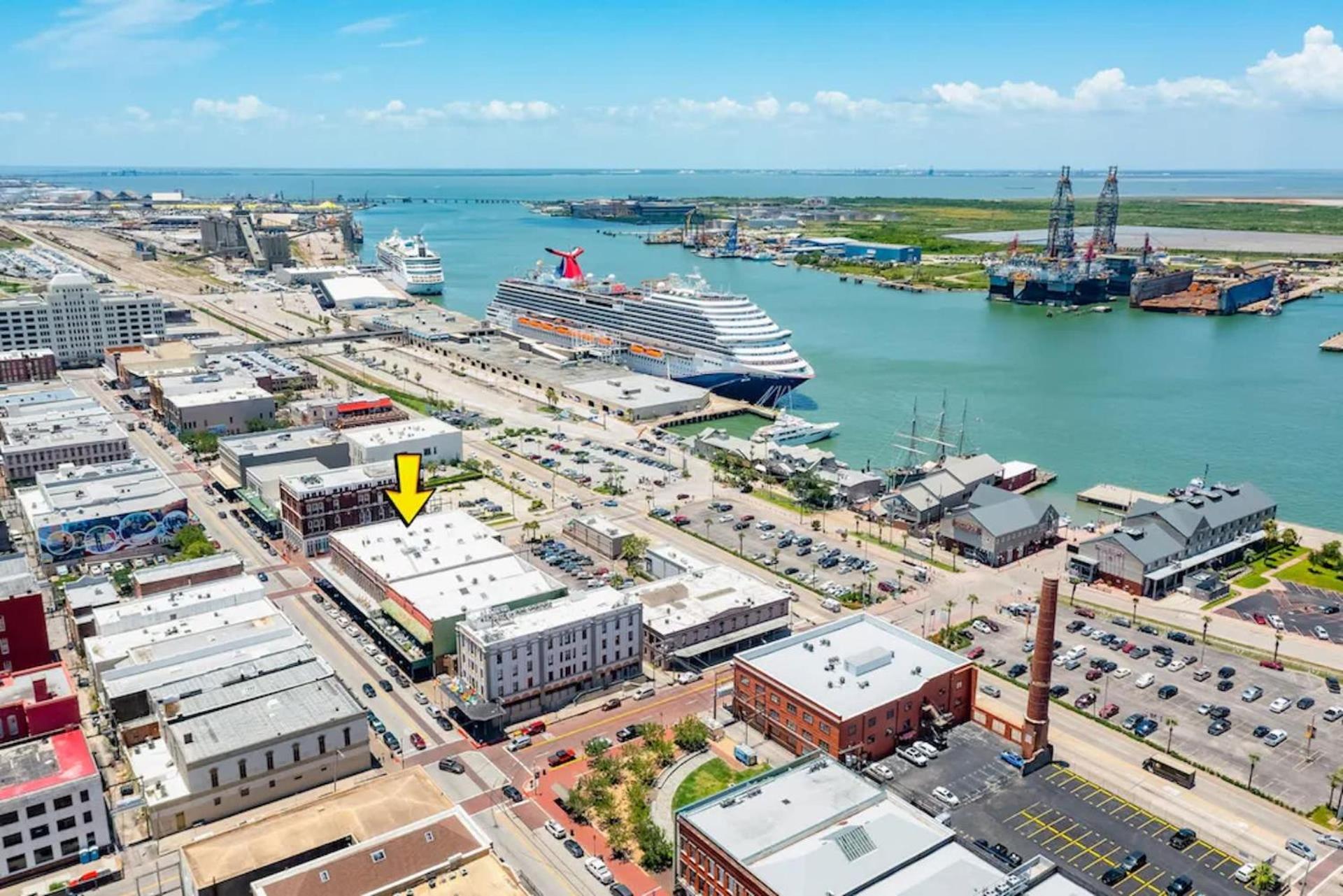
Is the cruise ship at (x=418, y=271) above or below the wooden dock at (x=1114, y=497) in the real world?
above

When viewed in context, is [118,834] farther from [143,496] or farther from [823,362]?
[823,362]

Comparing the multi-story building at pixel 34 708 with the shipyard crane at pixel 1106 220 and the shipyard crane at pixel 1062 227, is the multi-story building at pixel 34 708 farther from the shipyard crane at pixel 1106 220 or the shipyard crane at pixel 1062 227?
the shipyard crane at pixel 1106 220

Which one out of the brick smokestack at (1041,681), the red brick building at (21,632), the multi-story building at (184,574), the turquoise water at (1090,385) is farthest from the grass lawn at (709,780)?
the turquoise water at (1090,385)

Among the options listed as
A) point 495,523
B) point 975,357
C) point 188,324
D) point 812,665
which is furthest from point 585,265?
point 812,665

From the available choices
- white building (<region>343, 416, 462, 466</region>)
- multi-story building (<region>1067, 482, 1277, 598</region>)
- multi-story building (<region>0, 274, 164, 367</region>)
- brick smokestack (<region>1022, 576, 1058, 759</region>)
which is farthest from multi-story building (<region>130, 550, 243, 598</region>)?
multi-story building (<region>0, 274, 164, 367</region>)

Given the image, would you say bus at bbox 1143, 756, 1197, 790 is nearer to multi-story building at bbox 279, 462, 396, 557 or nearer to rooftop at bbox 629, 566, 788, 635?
rooftop at bbox 629, 566, 788, 635

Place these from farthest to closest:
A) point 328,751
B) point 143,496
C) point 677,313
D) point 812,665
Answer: point 677,313, point 143,496, point 812,665, point 328,751

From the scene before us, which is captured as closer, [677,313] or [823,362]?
[677,313]

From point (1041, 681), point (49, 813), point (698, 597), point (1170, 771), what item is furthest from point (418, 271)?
point (1170, 771)
